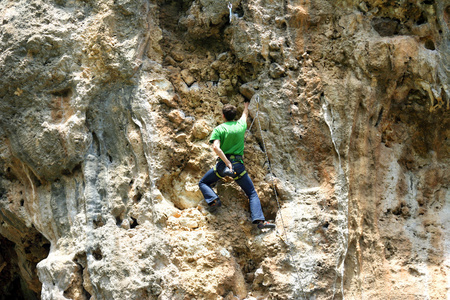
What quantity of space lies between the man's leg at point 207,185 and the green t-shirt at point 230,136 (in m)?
0.32

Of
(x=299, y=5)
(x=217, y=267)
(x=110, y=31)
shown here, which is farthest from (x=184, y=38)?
(x=217, y=267)

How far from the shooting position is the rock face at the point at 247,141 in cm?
546

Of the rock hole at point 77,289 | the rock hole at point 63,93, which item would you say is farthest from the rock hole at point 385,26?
the rock hole at point 77,289

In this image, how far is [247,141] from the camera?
5.93 m

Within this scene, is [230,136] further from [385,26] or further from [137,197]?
[385,26]

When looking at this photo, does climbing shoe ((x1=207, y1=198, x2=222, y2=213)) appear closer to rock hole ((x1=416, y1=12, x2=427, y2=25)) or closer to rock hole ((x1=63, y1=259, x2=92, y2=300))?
rock hole ((x1=63, y1=259, x2=92, y2=300))

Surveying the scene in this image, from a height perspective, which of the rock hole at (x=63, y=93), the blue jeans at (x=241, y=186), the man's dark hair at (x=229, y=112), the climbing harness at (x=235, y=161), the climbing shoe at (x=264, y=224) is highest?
the rock hole at (x=63, y=93)

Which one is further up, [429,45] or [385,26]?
[385,26]

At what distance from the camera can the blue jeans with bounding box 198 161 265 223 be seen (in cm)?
545

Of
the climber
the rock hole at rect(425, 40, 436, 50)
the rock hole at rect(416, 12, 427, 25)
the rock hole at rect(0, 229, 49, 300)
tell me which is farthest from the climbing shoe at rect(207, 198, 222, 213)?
the rock hole at rect(416, 12, 427, 25)

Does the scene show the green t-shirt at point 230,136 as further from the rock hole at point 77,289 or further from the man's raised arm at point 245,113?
the rock hole at point 77,289

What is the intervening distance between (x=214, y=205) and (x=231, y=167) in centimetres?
55

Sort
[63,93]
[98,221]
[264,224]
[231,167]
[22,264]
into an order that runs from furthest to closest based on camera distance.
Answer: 1. [22,264]
2. [63,93]
3. [98,221]
4. [264,224]
5. [231,167]

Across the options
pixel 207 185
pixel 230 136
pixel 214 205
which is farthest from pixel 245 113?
pixel 214 205
